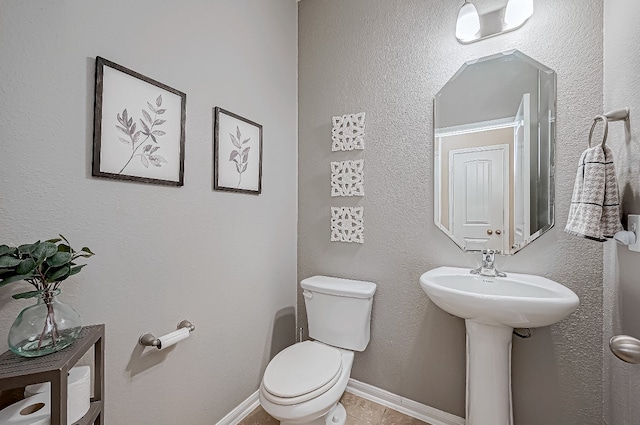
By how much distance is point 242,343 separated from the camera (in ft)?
5.16

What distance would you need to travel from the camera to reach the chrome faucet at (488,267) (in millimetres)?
1354

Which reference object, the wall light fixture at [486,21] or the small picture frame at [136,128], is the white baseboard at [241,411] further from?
the wall light fixture at [486,21]

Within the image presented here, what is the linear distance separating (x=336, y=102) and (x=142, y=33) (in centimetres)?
112

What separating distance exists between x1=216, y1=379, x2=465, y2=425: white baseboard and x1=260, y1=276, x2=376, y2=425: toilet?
0.21 m

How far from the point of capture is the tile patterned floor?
153 cm

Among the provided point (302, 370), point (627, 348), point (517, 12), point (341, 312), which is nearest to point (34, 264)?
point (302, 370)

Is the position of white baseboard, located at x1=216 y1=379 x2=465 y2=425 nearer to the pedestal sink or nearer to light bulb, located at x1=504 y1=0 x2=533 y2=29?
the pedestal sink

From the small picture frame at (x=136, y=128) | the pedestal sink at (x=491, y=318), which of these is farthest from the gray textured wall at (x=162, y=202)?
the pedestal sink at (x=491, y=318)

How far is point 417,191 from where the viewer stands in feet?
5.27

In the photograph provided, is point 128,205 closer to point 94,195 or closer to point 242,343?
point 94,195

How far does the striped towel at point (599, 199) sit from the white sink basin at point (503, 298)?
0.26 metres

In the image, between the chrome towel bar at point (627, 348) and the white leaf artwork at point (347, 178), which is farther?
the white leaf artwork at point (347, 178)

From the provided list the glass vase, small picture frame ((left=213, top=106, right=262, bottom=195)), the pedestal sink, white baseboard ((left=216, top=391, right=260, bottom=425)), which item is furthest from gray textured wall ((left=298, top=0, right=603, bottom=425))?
the glass vase

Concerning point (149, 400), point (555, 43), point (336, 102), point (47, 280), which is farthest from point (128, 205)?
point (555, 43)
